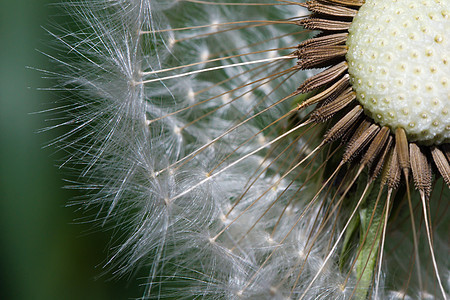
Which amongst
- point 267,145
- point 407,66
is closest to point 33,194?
point 267,145

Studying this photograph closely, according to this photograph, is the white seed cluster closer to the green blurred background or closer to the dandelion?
the dandelion

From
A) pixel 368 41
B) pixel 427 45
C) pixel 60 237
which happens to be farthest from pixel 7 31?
pixel 427 45

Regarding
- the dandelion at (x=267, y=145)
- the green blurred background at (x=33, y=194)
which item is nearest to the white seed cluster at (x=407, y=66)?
the dandelion at (x=267, y=145)

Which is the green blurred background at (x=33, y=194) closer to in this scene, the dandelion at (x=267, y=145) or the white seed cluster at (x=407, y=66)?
the dandelion at (x=267, y=145)

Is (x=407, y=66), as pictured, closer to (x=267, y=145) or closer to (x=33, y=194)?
(x=267, y=145)

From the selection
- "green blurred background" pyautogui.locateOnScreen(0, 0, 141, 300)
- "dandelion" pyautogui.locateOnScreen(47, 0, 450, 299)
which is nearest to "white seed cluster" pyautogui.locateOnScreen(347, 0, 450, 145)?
"dandelion" pyautogui.locateOnScreen(47, 0, 450, 299)

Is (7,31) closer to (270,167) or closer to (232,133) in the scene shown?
(232,133)
